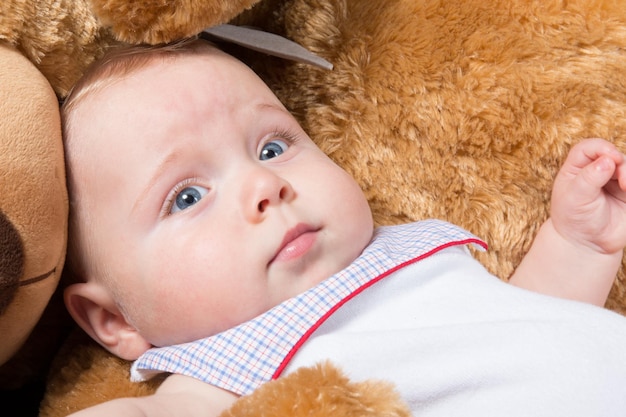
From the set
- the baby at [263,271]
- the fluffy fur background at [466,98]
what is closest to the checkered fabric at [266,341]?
the baby at [263,271]

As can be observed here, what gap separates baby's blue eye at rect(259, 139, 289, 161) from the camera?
121cm

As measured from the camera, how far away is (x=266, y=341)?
1015mm

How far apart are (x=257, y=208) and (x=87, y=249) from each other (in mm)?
315

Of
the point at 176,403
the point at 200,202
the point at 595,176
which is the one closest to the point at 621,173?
the point at 595,176

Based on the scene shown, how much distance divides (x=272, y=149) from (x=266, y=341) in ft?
1.15

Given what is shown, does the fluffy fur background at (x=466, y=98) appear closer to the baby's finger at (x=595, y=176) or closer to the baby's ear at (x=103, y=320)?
the baby's finger at (x=595, y=176)

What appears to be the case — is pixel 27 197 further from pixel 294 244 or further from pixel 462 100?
pixel 462 100

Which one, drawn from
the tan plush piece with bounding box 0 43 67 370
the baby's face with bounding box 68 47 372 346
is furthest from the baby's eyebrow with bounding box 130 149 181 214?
the tan plush piece with bounding box 0 43 67 370

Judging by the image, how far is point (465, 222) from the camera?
137cm

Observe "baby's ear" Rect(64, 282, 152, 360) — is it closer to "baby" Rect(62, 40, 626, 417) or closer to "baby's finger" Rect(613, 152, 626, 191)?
"baby" Rect(62, 40, 626, 417)


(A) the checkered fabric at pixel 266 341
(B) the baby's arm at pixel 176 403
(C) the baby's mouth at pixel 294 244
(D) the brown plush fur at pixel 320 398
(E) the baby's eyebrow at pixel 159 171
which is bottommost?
(B) the baby's arm at pixel 176 403

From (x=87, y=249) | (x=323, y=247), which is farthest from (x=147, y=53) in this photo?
(x=323, y=247)

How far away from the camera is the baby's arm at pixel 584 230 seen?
1299 millimetres

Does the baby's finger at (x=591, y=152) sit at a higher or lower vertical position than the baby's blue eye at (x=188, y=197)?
higher
